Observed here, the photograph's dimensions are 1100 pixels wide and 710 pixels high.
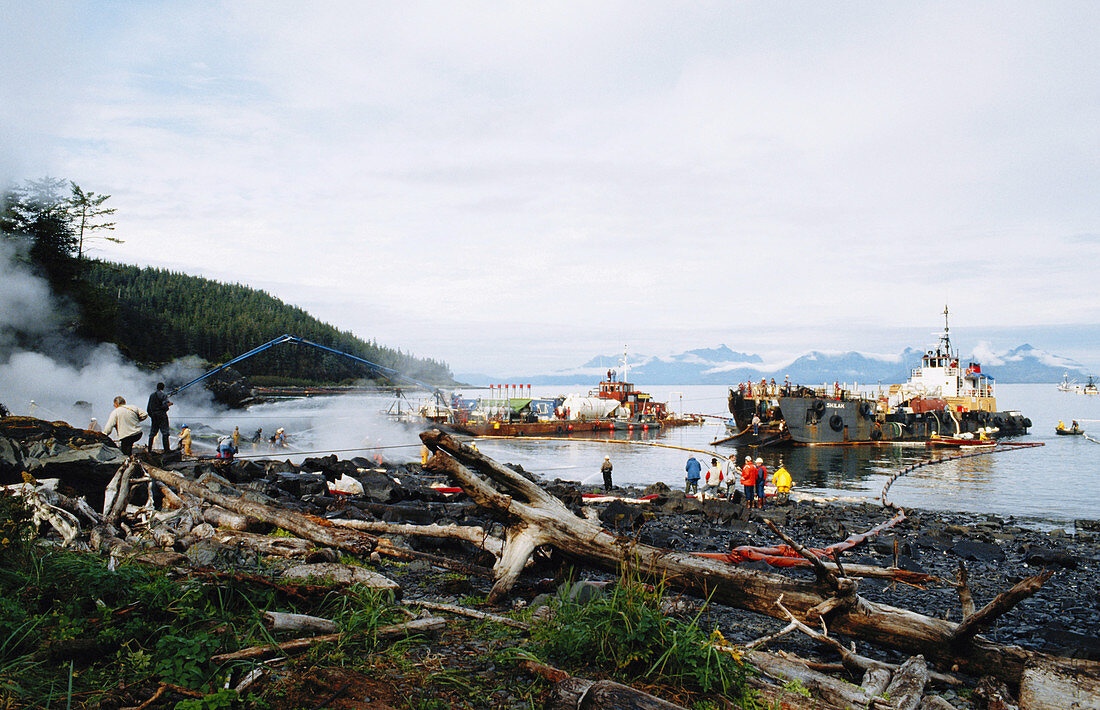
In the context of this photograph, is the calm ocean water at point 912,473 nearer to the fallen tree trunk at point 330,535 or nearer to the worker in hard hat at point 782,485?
the worker in hard hat at point 782,485

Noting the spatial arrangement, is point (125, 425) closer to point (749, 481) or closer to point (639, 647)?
point (639, 647)

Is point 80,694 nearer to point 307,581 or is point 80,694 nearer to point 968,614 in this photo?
point 307,581

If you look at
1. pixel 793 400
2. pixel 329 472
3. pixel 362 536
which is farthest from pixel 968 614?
pixel 793 400

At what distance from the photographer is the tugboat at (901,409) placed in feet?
163

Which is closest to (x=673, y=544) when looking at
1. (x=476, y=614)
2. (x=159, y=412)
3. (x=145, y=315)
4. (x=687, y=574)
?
(x=687, y=574)

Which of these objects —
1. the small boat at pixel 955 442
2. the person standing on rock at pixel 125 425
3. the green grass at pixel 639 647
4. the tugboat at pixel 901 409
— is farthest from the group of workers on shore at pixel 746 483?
the small boat at pixel 955 442

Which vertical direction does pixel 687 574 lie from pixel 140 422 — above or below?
below

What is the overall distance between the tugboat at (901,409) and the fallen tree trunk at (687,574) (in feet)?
155

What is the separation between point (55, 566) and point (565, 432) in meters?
60.4

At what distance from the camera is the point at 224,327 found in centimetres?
11225

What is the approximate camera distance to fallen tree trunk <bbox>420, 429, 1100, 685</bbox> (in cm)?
465

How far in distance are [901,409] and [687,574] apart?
200 feet

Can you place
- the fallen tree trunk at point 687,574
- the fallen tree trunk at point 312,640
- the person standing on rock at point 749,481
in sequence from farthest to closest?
the person standing on rock at point 749,481 < the fallen tree trunk at point 687,574 < the fallen tree trunk at point 312,640

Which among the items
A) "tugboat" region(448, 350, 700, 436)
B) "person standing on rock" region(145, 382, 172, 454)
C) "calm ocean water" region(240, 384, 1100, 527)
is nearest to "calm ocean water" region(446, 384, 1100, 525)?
"calm ocean water" region(240, 384, 1100, 527)
